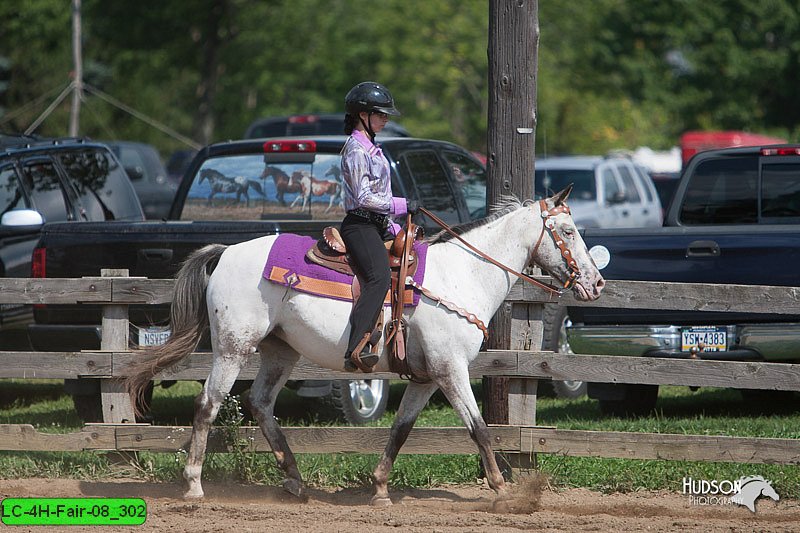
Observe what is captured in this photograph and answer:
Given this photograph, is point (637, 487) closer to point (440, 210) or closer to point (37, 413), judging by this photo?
point (440, 210)

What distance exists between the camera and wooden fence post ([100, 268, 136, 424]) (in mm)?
8023

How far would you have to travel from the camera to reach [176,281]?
7.32m

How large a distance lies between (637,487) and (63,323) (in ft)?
15.3

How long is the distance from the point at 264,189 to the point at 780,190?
446cm

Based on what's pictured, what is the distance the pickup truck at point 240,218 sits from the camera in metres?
8.52

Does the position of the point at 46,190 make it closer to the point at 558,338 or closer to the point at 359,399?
the point at 359,399

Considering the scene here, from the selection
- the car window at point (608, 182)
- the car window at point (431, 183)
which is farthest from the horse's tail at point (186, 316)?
the car window at point (608, 182)

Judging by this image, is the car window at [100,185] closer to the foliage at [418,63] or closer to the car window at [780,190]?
the car window at [780,190]

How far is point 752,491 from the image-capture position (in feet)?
23.8

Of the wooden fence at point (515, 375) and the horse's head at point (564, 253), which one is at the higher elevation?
the horse's head at point (564, 253)

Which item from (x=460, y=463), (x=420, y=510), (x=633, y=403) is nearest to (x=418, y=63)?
(x=633, y=403)

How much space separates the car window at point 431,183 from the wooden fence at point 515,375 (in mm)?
2161

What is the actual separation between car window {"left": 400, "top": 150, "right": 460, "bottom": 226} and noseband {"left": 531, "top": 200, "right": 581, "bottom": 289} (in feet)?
7.79

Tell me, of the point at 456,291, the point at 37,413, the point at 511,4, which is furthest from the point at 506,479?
the point at 37,413
